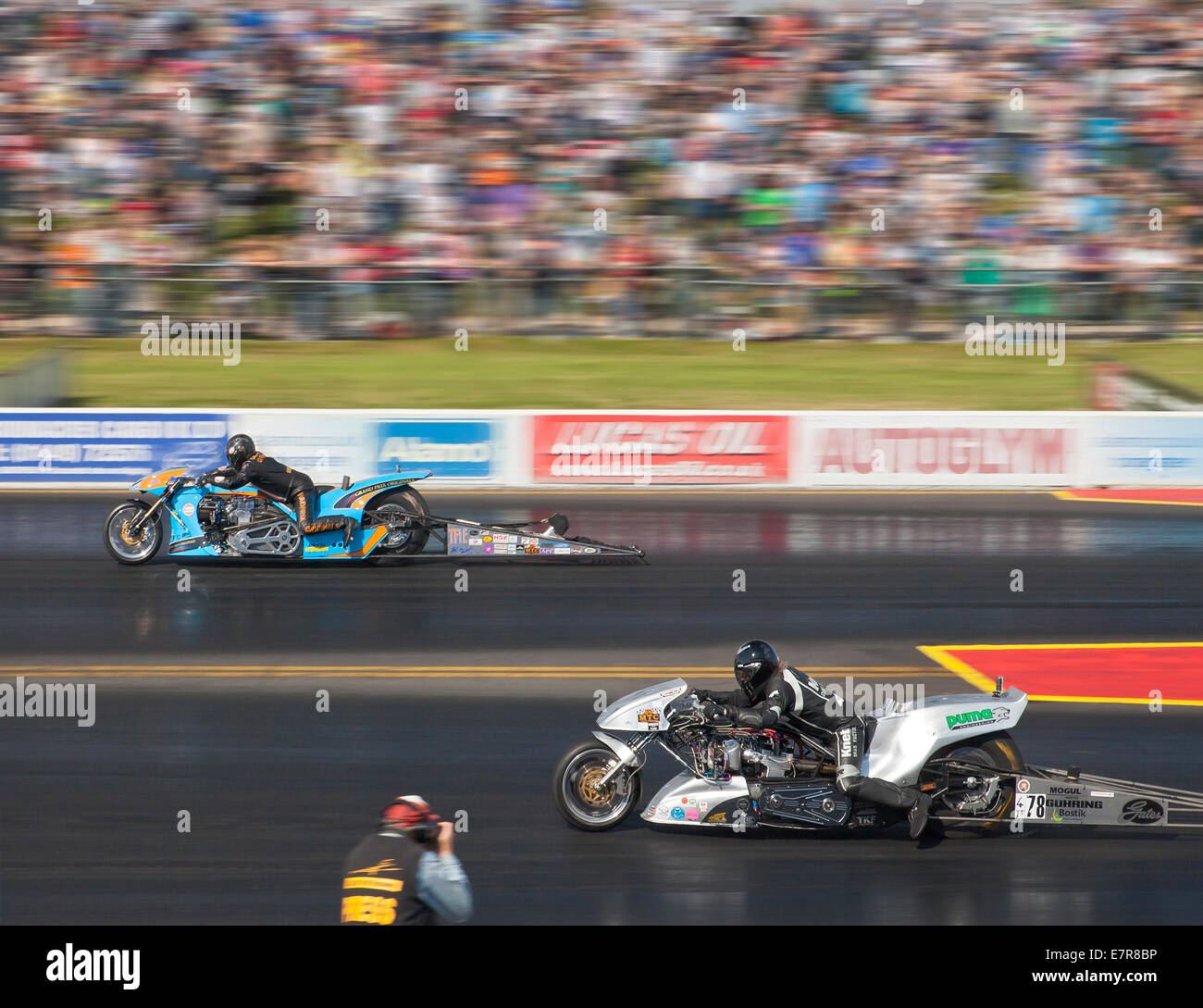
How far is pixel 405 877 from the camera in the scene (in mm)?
5641

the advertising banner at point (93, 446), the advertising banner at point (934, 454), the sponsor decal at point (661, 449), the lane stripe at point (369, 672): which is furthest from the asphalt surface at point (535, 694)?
the sponsor decal at point (661, 449)

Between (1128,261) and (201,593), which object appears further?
(1128,261)

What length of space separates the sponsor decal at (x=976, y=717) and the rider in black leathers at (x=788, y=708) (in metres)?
0.46

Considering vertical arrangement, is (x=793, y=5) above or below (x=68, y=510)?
above

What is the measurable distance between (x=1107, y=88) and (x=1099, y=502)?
29.6 ft

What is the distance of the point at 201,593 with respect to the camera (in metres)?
13.9

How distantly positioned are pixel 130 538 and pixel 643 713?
8.20 metres

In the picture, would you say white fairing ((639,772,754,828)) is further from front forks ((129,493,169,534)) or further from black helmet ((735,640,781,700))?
front forks ((129,493,169,534))

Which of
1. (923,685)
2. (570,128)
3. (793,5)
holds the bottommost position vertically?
(923,685)

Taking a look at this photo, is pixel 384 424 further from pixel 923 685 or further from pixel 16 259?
pixel 923 685

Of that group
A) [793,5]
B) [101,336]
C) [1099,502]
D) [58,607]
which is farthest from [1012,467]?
[101,336]

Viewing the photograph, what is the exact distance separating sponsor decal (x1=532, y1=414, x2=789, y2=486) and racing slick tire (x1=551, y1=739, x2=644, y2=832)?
10577 millimetres

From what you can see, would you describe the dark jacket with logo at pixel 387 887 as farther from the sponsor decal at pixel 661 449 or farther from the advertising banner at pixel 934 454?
the advertising banner at pixel 934 454

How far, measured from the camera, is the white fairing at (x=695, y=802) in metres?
8.20
